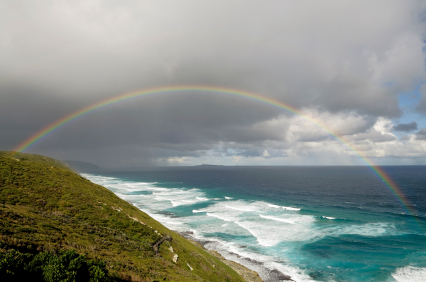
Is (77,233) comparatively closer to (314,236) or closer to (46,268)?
(46,268)

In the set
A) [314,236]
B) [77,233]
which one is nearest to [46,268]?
[77,233]

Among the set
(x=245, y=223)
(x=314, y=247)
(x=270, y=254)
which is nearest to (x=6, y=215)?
(x=270, y=254)

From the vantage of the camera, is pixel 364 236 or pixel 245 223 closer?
pixel 364 236

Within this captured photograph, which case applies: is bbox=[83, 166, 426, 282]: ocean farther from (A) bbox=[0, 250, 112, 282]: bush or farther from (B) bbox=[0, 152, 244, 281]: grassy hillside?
(A) bbox=[0, 250, 112, 282]: bush

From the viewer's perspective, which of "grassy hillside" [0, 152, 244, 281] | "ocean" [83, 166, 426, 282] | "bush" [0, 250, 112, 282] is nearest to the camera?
"bush" [0, 250, 112, 282]

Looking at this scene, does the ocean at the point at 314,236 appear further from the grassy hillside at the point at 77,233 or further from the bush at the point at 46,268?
the bush at the point at 46,268

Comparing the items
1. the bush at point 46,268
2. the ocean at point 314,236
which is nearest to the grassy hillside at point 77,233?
the bush at point 46,268

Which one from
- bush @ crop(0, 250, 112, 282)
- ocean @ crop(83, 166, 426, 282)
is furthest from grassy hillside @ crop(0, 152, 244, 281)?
ocean @ crop(83, 166, 426, 282)

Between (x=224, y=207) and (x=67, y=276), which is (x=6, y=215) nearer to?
(x=67, y=276)
